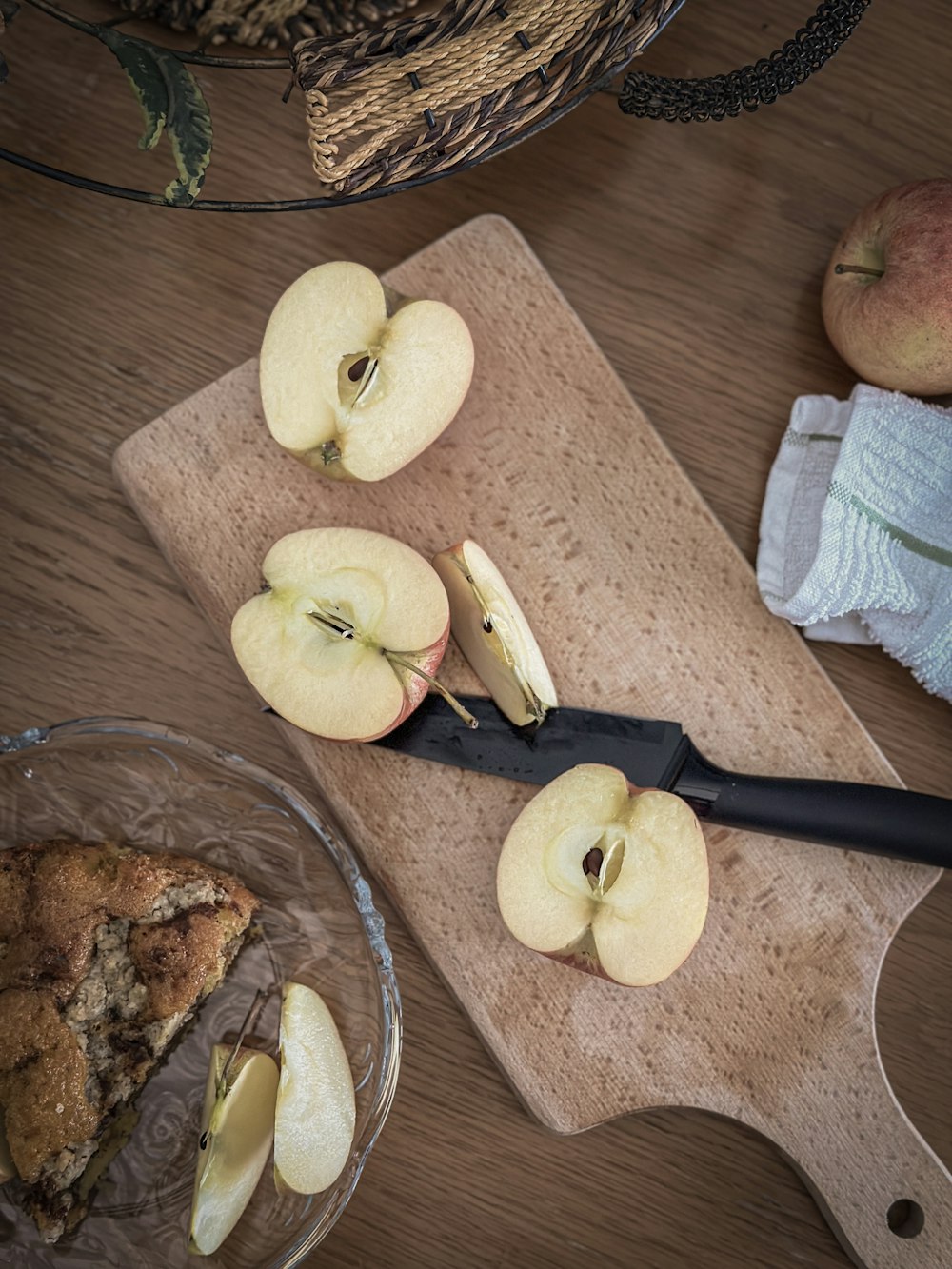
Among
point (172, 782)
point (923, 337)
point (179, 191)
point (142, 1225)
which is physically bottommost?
point (142, 1225)

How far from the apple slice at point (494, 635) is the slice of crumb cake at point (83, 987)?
280 mm

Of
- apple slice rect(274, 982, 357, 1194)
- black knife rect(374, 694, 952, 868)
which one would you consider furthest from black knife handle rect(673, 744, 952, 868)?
apple slice rect(274, 982, 357, 1194)

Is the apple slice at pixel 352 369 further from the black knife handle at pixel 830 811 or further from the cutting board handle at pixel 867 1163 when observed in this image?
the cutting board handle at pixel 867 1163

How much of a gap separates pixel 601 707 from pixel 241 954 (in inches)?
14.5

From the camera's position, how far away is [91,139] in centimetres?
94

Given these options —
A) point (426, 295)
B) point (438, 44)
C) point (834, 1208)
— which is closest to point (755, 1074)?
point (834, 1208)

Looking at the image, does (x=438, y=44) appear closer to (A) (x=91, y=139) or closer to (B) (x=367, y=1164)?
(A) (x=91, y=139)

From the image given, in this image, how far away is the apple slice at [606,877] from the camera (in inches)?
30.7

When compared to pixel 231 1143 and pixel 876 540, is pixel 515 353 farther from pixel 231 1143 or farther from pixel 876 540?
pixel 231 1143

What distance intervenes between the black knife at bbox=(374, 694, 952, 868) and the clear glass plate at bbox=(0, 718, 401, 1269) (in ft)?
0.43

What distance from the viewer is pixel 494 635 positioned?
0.83m

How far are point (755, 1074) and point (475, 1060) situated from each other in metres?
0.24

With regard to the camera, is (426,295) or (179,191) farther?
(426,295)

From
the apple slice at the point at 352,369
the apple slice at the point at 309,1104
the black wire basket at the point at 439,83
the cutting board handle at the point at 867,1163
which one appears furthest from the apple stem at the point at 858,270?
the apple slice at the point at 309,1104
